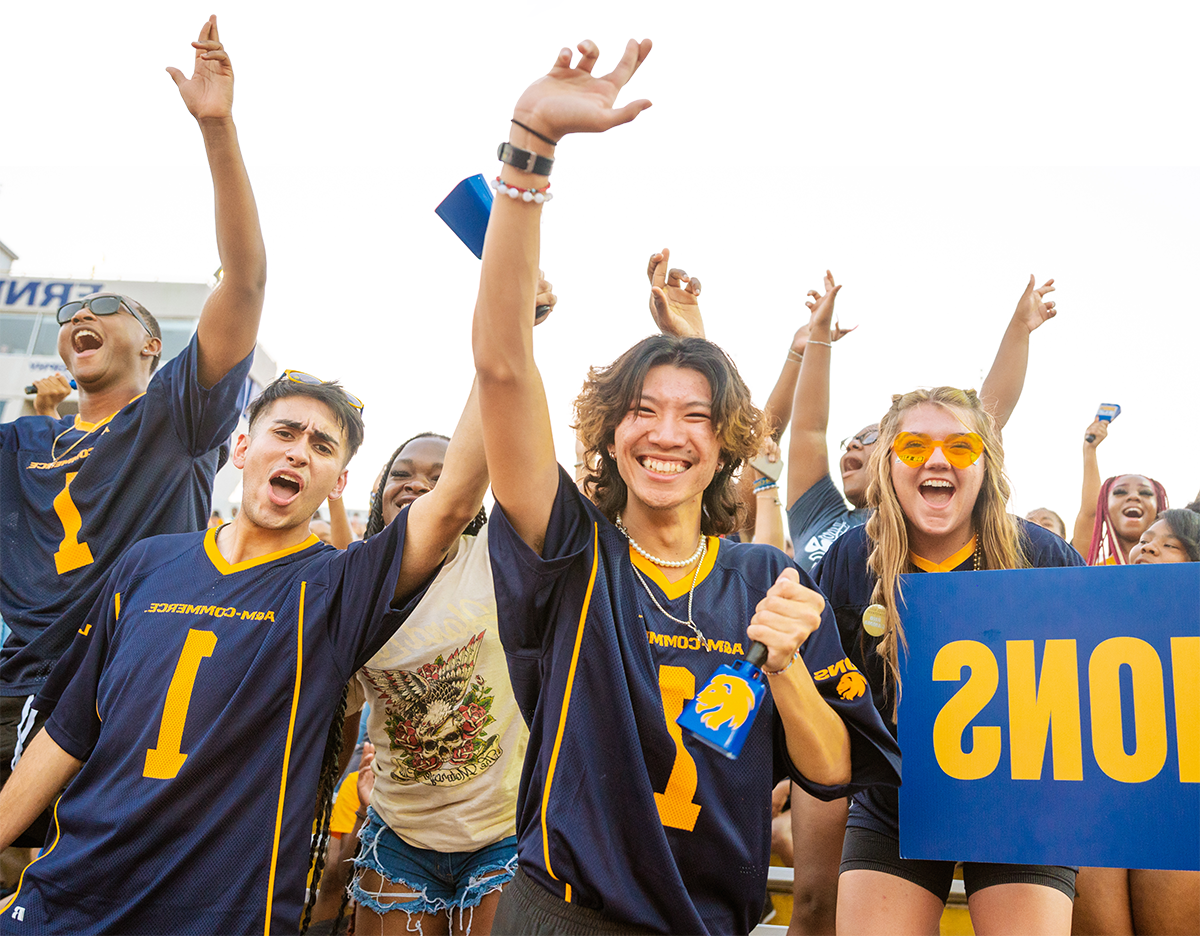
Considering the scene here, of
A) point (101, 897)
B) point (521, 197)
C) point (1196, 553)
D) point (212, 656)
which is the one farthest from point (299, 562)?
point (1196, 553)

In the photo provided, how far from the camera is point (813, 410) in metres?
3.83

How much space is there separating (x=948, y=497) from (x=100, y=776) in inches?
97.8

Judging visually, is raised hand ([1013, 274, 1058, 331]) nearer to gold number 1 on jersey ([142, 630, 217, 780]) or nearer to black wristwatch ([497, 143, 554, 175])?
black wristwatch ([497, 143, 554, 175])

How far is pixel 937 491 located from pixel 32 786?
2695mm

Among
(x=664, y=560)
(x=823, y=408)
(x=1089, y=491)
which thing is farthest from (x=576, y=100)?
(x=1089, y=491)

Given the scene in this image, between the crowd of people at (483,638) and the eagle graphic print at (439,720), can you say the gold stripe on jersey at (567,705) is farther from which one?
the eagle graphic print at (439,720)

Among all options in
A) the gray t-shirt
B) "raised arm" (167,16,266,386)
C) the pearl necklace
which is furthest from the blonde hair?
"raised arm" (167,16,266,386)

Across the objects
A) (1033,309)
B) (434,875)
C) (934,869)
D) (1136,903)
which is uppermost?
(1033,309)

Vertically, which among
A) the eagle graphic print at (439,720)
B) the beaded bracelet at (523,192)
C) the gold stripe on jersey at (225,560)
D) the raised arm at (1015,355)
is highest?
the raised arm at (1015,355)

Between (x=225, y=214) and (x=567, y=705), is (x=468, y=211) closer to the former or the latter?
(x=225, y=214)

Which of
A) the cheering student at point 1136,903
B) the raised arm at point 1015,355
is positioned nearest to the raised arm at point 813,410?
the raised arm at point 1015,355

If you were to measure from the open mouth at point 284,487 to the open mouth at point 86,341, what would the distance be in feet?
4.47

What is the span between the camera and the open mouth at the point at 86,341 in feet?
11.0

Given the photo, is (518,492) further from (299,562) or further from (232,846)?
(232,846)
